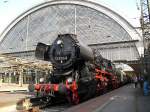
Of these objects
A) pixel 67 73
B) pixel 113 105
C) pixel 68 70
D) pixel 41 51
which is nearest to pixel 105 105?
pixel 113 105

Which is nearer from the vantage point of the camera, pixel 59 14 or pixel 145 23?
pixel 145 23

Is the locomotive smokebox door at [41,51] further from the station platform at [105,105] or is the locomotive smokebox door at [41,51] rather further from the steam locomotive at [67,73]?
the station platform at [105,105]

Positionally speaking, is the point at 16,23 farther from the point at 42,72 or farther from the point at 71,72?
the point at 71,72

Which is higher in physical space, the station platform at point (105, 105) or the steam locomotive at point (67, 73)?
the steam locomotive at point (67, 73)

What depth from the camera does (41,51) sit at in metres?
19.2

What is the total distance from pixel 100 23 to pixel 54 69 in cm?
7479

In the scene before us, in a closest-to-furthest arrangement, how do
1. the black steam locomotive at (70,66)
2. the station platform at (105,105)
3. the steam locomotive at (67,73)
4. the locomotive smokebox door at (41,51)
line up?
the station platform at (105,105) → the steam locomotive at (67,73) → the black steam locomotive at (70,66) → the locomotive smokebox door at (41,51)

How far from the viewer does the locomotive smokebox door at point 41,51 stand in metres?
19.1

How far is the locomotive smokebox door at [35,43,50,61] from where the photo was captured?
19109mm

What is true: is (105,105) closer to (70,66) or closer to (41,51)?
(70,66)

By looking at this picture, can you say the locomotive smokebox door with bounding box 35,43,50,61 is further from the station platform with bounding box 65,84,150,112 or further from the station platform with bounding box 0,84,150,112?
the station platform with bounding box 65,84,150,112

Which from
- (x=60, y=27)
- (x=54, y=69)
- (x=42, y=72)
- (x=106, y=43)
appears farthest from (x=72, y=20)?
(x=54, y=69)

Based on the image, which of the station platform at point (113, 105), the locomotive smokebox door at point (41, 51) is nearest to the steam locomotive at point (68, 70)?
the locomotive smokebox door at point (41, 51)

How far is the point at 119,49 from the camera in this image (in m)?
83.4
